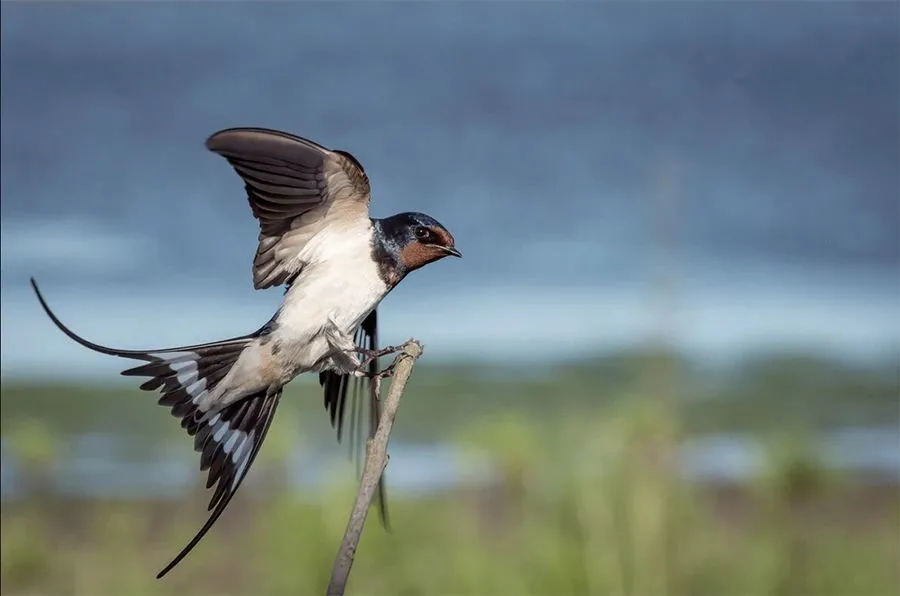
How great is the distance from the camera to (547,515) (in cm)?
440

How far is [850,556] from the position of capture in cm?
495

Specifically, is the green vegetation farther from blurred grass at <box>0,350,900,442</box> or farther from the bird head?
the bird head

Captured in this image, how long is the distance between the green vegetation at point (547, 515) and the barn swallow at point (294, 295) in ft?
5.90

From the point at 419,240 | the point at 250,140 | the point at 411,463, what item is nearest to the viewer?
the point at 250,140

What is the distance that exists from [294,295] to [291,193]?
0.18m

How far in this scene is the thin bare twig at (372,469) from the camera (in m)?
1.84

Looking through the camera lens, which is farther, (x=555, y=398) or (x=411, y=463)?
(x=555, y=398)

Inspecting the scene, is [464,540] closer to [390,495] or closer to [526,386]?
[390,495]

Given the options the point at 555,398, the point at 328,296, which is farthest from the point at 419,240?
the point at 555,398

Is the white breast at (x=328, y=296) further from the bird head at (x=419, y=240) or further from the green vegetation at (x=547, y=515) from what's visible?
the green vegetation at (x=547, y=515)

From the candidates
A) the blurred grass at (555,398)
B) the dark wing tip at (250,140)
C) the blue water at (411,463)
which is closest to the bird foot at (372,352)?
the dark wing tip at (250,140)

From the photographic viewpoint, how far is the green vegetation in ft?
13.6

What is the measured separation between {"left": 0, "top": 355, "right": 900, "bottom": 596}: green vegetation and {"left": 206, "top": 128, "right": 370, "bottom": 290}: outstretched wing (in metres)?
1.83

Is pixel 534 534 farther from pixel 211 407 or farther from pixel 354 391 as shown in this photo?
pixel 211 407
